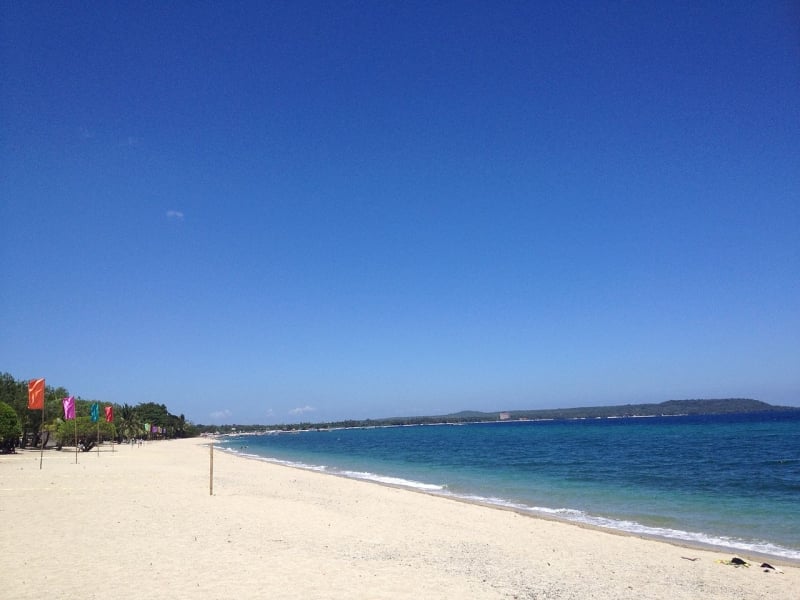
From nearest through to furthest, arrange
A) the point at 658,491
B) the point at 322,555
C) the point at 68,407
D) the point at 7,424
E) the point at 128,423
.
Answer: the point at 322,555 → the point at 658,491 → the point at 68,407 → the point at 7,424 → the point at 128,423

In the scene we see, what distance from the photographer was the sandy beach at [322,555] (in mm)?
8578

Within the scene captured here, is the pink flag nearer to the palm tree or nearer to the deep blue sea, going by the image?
the deep blue sea

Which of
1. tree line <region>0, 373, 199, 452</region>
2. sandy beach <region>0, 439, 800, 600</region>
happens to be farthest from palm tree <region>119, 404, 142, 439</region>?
sandy beach <region>0, 439, 800, 600</region>

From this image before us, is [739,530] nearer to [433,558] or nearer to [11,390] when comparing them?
[433,558]

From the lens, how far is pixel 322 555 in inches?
421

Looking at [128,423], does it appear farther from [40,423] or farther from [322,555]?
[322,555]

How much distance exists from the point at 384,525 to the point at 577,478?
60.0ft

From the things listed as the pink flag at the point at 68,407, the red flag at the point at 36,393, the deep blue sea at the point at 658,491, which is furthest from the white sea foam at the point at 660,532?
the pink flag at the point at 68,407

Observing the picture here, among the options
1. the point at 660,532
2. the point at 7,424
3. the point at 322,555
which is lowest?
the point at 660,532

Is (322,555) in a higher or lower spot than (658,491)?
higher

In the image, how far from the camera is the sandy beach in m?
8.58

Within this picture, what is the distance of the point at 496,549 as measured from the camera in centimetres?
1216

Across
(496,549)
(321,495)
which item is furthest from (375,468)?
(496,549)

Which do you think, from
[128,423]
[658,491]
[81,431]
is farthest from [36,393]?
[128,423]
